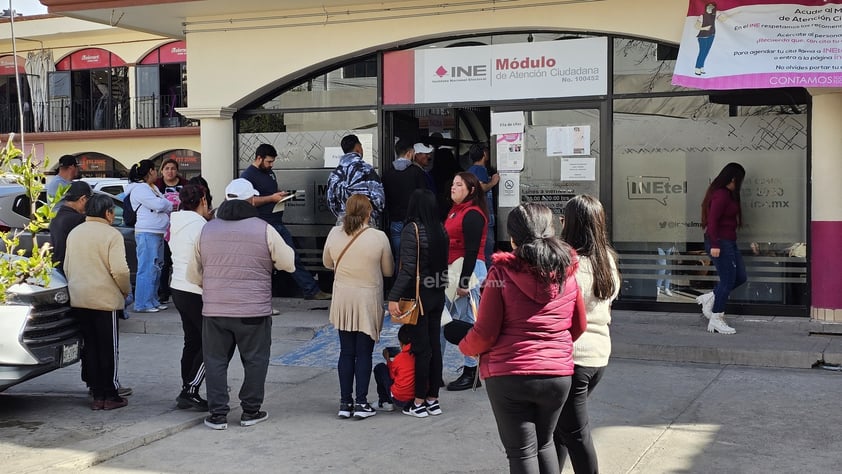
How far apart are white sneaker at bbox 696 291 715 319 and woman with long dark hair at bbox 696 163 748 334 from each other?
8 cm

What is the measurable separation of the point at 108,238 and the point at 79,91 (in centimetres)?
2821

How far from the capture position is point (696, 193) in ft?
36.4

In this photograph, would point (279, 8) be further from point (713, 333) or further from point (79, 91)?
point (79, 91)

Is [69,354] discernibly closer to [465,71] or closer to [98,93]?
[465,71]

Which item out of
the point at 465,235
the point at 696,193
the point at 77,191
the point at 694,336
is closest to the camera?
the point at 465,235

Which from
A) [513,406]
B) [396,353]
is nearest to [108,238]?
[396,353]

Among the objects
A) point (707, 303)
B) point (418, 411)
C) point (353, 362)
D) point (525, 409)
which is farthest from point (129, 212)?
point (525, 409)

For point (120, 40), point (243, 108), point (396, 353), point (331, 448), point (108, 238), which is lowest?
point (331, 448)

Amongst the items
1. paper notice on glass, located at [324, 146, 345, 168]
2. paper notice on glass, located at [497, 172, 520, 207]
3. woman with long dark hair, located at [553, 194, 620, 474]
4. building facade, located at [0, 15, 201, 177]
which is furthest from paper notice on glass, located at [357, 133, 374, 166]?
building facade, located at [0, 15, 201, 177]

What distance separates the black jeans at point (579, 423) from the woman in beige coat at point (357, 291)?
2437 mm

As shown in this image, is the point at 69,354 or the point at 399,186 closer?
the point at 69,354

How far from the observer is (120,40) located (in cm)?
3222

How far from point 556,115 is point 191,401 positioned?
5924 mm

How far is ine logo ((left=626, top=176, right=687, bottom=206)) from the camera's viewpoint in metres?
11.2
